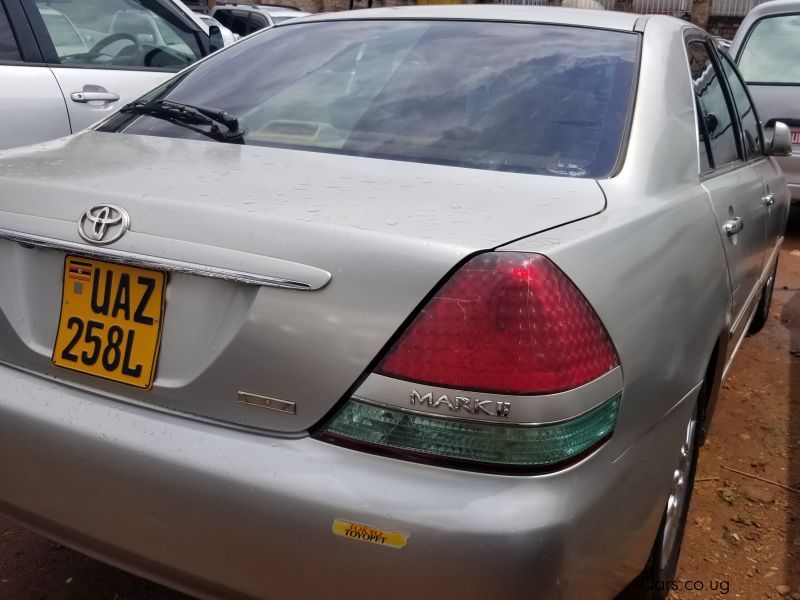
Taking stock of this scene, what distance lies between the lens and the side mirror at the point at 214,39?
5.01 m

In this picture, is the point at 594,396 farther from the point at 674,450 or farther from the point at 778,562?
the point at 778,562

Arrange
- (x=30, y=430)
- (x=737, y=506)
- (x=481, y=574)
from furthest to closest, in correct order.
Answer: (x=737, y=506), (x=30, y=430), (x=481, y=574)

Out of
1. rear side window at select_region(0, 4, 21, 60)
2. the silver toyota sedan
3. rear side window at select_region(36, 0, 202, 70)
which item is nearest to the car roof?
the silver toyota sedan

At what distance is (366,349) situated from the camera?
141 centimetres

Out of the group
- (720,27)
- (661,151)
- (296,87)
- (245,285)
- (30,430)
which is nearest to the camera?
(245,285)

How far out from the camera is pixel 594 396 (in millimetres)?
1438

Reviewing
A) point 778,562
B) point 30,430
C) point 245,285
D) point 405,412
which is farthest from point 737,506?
point 30,430

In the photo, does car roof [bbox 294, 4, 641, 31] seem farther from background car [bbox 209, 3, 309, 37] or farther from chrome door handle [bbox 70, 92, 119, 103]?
background car [bbox 209, 3, 309, 37]

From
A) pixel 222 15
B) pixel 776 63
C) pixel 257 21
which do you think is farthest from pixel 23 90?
pixel 776 63

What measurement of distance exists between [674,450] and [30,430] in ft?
4.53

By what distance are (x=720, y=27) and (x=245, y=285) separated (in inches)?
955

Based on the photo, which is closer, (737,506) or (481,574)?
(481,574)

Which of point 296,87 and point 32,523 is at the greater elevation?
point 296,87

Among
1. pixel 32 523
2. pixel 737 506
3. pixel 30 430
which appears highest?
pixel 30 430
